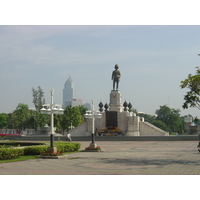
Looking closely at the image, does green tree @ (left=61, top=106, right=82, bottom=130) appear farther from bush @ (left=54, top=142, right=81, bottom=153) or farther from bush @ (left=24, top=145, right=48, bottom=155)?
bush @ (left=24, top=145, right=48, bottom=155)

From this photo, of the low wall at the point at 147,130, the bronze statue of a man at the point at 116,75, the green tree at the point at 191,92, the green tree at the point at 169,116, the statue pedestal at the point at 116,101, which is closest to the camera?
the green tree at the point at 191,92

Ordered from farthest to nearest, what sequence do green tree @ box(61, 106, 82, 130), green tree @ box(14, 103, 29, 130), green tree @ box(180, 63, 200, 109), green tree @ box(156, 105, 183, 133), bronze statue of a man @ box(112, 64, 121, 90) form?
1. green tree @ box(156, 105, 183, 133)
2. green tree @ box(14, 103, 29, 130)
3. green tree @ box(61, 106, 82, 130)
4. bronze statue of a man @ box(112, 64, 121, 90)
5. green tree @ box(180, 63, 200, 109)

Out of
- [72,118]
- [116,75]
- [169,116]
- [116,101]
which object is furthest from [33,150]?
[169,116]

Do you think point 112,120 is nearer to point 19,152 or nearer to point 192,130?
point 192,130

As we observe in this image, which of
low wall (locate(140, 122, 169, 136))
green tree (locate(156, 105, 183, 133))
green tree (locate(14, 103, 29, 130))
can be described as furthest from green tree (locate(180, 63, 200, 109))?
green tree (locate(156, 105, 183, 133))

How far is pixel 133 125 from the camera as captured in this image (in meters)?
45.3

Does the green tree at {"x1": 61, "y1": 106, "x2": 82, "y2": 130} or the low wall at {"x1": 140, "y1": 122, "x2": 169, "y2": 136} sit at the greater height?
the green tree at {"x1": 61, "y1": 106, "x2": 82, "y2": 130}

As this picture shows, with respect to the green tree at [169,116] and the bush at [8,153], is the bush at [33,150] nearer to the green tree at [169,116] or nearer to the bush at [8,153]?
the bush at [8,153]

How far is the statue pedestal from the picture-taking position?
156ft

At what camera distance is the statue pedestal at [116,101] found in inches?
1866

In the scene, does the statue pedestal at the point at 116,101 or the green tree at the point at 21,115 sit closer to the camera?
the statue pedestal at the point at 116,101

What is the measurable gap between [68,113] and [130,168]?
55.2 metres

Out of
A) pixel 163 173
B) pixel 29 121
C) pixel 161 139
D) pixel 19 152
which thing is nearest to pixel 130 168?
pixel 163 173

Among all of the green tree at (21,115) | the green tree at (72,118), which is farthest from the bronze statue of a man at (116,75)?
the green tree at (21,115)
